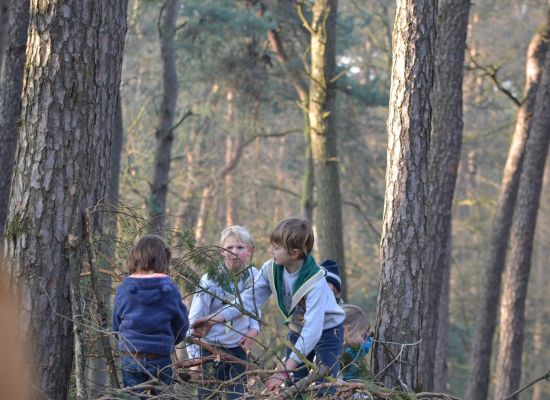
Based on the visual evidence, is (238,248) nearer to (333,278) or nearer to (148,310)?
(333,278)

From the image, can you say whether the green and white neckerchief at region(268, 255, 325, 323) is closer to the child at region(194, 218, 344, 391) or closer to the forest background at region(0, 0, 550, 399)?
the child at region(194, 218, 344, 391)

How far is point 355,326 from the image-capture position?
6355 mm

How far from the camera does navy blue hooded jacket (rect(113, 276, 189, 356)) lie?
5.36 meters

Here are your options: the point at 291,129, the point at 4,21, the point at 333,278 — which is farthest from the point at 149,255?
the point at 291,129

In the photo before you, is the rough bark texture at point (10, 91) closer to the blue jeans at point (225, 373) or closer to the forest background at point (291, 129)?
the blue jeans at point (225, 373)

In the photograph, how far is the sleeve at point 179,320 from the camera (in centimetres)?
545

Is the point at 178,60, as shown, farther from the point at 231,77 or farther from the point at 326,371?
the point at 326,371

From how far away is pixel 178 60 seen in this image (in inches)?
798

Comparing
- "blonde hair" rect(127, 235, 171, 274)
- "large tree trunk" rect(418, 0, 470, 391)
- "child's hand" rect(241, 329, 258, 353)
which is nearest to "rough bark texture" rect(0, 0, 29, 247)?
"child's hand" rect(241, 329, 258, 353)

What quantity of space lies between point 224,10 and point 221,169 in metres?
8.57

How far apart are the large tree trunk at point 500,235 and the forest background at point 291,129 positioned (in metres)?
3.10

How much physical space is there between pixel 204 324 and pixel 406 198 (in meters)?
1.79

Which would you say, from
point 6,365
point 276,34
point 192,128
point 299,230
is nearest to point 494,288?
point 276,34

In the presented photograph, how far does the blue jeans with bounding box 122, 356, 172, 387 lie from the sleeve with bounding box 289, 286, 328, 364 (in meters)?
0.78
